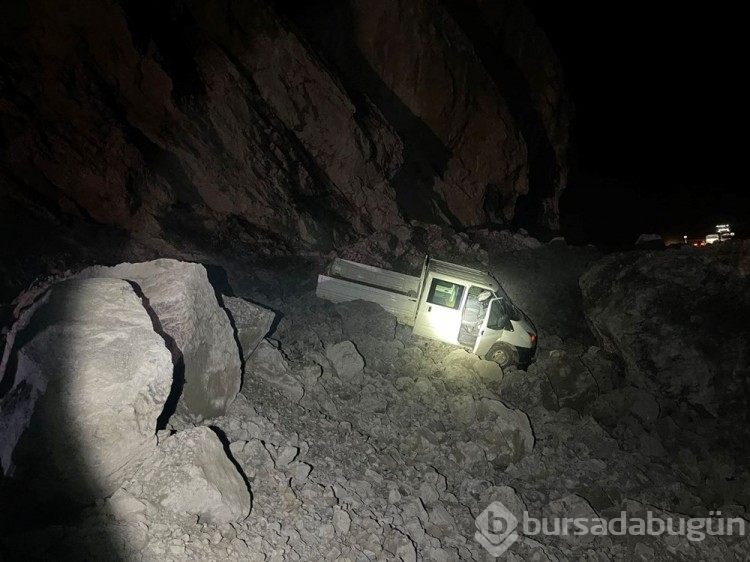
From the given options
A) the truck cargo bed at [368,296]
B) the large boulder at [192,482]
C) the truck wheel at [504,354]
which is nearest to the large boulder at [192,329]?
Result: the large boulder at [192,482]

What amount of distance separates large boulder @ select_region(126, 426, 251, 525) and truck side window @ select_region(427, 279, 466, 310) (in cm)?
632

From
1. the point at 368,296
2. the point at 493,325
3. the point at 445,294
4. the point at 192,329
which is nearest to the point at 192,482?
the point at 192,329

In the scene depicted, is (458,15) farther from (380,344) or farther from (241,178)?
(380,344)

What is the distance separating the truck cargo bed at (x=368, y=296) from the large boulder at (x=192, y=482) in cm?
623

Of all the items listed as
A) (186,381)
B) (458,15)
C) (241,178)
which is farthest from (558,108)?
(186,381)

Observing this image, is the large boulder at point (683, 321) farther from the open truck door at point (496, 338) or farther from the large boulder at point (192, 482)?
the large boulder at point (192, 482)

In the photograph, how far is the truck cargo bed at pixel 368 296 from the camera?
10242 millimetres

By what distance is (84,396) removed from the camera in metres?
3.94

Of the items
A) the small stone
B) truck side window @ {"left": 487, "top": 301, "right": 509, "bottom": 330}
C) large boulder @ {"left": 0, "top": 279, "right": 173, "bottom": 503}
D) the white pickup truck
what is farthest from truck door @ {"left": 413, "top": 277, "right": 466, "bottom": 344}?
large boulder @ {"left": 0, "top": 279, "right": 173, "bottom": 503}

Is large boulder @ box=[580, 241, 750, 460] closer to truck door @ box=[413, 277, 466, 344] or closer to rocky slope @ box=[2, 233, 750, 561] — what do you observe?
rocky slope @ box=[2, 233, 750, 561]

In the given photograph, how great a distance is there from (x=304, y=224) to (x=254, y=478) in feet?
33.7

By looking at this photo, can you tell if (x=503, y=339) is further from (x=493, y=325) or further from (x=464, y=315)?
(x=464, y=315)

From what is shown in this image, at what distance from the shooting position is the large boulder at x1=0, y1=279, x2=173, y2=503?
12.5ft

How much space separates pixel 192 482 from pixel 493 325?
23.4ft
